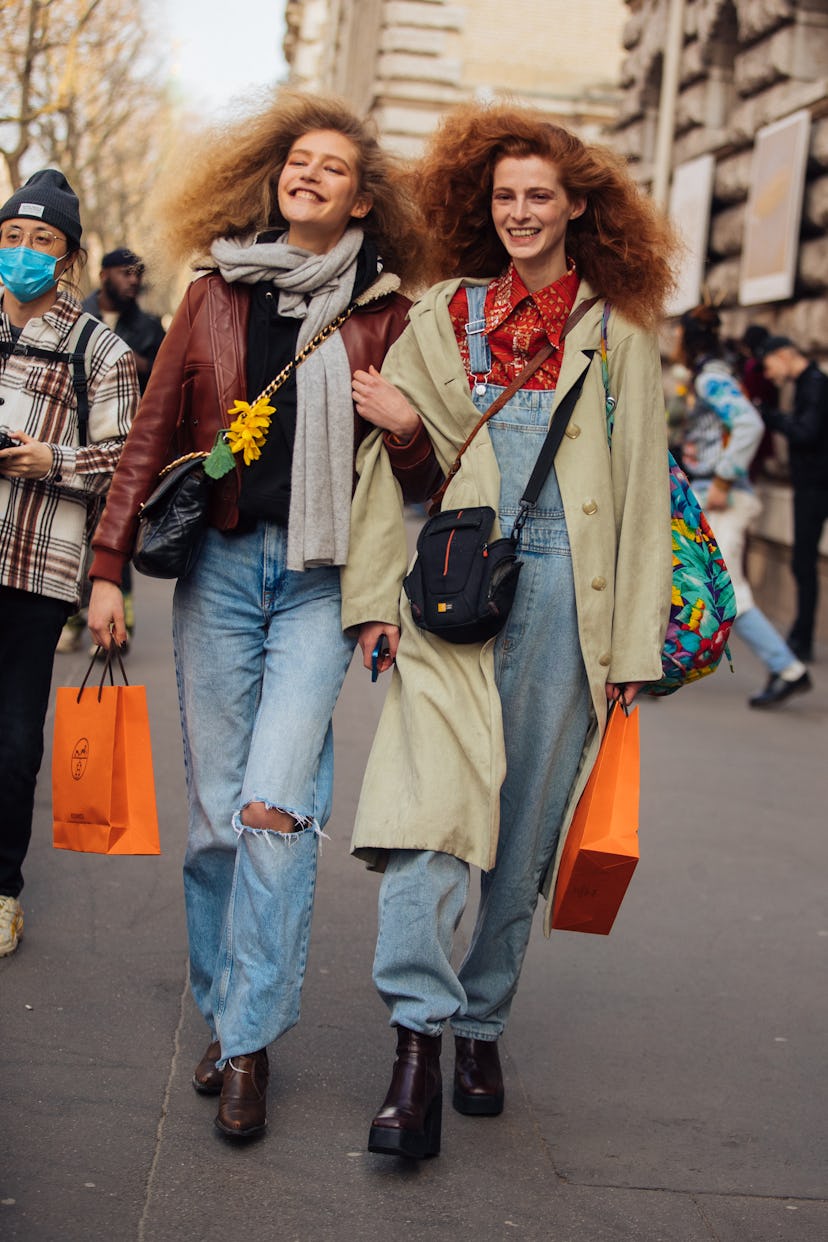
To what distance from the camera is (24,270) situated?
429cm

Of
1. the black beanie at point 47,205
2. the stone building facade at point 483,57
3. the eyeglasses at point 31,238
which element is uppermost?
the stone building facade at point 483,57

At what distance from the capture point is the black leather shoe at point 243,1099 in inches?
134

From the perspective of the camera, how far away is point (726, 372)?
9453 mm

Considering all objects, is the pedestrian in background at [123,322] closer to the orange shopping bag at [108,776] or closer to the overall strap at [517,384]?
the orange shopping bag at [108,776]

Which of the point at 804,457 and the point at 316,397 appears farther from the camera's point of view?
the point at 804,457

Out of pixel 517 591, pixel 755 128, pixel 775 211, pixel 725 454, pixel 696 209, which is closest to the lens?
pixel 517 591

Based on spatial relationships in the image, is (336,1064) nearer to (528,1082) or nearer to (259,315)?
(528,1082)

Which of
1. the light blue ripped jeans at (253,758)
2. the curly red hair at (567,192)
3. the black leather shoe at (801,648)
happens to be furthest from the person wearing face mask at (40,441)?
the black leather shoe at (801,648)

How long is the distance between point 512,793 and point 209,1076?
0.90 m

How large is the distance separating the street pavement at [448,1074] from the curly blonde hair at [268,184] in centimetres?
186

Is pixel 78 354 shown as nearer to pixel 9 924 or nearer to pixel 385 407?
pixel 385 407

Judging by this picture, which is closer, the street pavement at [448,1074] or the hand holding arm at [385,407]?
the street pavement at [448,1074]

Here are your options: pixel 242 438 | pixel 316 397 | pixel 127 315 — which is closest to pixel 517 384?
pixel 316 397

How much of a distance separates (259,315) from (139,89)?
25633 millimetres
